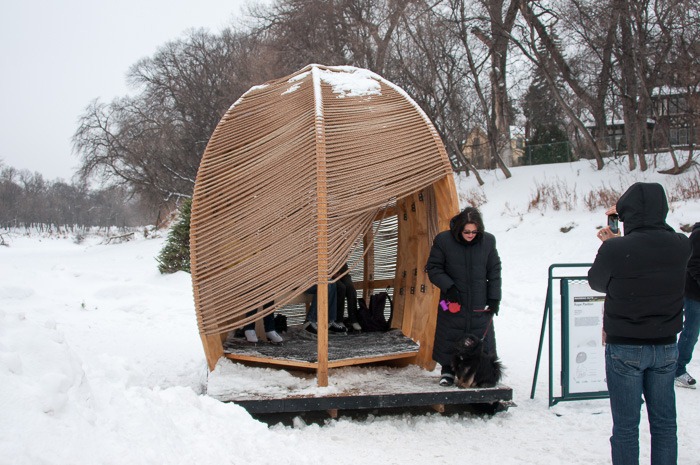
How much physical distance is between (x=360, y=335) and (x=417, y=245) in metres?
1.29

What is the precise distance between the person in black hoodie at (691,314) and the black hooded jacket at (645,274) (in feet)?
8.60

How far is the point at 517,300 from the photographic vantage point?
1121 centimetres

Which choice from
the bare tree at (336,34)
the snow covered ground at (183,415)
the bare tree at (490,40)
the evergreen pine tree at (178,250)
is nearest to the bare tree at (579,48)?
the bare tree at (490,40)

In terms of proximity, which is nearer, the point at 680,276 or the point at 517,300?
the point at 680,276

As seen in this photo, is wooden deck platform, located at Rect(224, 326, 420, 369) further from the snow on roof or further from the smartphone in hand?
the snow on roof

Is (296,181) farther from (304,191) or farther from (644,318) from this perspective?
(644,318)

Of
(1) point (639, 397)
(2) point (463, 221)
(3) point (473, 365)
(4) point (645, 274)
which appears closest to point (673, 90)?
(2) point (463, 221)

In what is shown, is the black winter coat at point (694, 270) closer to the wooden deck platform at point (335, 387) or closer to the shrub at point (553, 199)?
the wooden deck platform at point (335, 387)

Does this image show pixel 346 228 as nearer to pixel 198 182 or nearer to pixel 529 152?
pixel 198 182

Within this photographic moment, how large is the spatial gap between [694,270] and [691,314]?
44 cm

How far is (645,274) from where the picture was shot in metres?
3.48

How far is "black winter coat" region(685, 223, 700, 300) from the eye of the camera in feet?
19.1

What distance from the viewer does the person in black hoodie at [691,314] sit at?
5.84m

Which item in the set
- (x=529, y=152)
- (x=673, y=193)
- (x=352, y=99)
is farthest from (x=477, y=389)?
(x=529, y=152)
